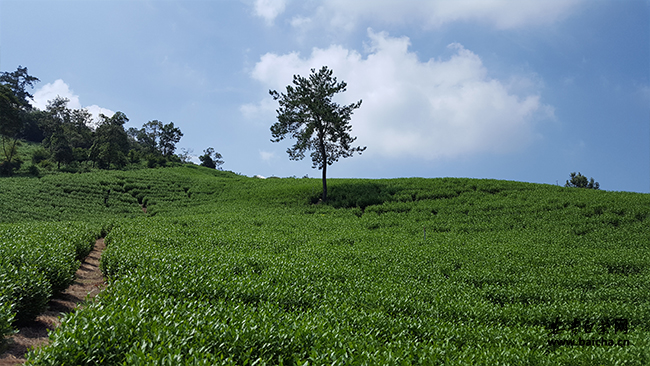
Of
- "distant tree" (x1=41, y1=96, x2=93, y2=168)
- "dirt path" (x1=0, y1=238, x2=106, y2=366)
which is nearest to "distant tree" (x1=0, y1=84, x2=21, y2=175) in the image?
"distant tree" (x1=41, y1=96, x2=93, y2=168)

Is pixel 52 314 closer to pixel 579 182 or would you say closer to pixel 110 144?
pixel 110 144

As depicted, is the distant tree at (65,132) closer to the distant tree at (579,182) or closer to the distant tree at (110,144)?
the distant tree at (110,144)

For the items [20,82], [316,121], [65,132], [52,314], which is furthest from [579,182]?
[20,82]

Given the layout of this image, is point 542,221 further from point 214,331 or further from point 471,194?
point 214,331

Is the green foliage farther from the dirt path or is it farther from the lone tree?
the lone tree

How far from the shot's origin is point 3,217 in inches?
1147

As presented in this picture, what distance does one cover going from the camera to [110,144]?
69.2 metres

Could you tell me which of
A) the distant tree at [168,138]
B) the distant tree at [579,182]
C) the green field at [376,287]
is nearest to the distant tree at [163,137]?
the distant tree at [168,138]

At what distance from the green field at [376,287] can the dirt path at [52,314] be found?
35.8 inches

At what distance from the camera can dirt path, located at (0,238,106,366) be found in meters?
7.50

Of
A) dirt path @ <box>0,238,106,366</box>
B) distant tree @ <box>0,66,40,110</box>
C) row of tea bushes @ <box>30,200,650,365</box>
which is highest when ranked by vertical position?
distant tree @ <box>0,66,40,110</box>

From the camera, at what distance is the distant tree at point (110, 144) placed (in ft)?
223

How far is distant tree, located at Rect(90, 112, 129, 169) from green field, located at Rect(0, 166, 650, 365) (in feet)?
129

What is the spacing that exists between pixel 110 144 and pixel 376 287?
75.9 meters
